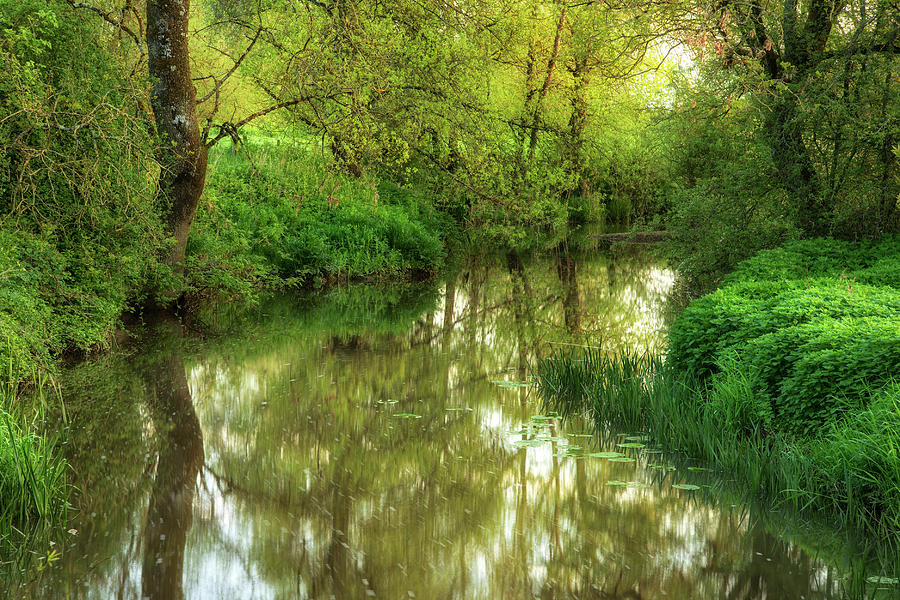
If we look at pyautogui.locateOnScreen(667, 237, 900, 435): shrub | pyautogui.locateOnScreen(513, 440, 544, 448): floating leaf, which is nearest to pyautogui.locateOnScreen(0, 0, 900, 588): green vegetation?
pyautogui.locateOnScreen(667, 237, 900, 435): shrub

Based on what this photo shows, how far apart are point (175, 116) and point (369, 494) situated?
855cm

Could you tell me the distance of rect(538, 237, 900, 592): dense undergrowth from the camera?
593cm

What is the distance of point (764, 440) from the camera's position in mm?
7301

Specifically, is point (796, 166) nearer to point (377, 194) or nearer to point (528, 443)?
point (377, 194)

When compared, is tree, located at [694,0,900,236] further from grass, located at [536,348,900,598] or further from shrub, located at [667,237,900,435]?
grass, located at [536,348,900,598]

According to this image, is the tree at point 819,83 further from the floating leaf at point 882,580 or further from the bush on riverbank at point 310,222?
the bush on riverbank at point 310,222

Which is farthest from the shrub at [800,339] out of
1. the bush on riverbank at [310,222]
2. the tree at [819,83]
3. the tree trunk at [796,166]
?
the bush on riverbank at [310,222]

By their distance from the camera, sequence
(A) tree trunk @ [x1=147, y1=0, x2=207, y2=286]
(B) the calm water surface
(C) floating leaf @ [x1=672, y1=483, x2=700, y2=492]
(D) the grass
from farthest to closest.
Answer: (A) tree trunk @ [x1=147, y1=0, x2=207, y2=286], (C) floating leaf @ [x1=672, y1=483, x2=700, y2=492], (D) the grass, (B) the calm water surface

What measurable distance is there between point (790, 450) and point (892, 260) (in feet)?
15.1

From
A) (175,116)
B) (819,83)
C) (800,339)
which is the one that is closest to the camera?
(800,339)

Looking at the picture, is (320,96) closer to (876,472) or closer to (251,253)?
(251,253)

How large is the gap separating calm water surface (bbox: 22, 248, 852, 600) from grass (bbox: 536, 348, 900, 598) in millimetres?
324

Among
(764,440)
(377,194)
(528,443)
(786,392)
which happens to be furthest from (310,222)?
(786,392)

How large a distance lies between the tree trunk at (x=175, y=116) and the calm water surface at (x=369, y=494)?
2377 mm
